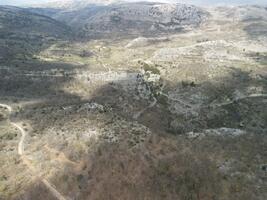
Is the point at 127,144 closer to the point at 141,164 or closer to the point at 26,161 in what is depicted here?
the point at 141,164

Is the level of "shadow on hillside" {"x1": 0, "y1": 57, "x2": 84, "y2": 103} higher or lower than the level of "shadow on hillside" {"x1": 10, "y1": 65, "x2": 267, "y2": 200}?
lower

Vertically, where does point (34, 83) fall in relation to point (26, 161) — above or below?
below

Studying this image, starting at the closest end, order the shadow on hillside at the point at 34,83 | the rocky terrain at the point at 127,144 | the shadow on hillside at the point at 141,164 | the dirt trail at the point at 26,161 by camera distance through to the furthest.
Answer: the dirt trail at the point at 26,161, the shadow on hillside at the point at 141,164, the rocky terrain at the point at 127,144, the shadow on hillside at the point at 34,83

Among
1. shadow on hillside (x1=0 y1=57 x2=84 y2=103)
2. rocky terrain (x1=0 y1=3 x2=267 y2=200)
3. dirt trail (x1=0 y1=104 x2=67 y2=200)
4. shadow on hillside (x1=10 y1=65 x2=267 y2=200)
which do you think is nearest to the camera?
dirt trail (x1=0 y1=104 x2=67 y2=200)

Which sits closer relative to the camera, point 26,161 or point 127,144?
point 26,161

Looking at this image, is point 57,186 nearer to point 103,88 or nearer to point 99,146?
point 99,146

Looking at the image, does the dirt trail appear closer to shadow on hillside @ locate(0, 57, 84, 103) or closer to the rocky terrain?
the rocky terrain

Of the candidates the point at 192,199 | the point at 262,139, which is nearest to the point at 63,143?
the point at 192,199

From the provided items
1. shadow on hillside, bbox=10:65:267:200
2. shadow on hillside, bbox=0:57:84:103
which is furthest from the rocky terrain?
shadow on hillside, bbox=0:57:84:103

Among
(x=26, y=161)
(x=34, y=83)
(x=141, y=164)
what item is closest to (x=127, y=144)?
(x=141, y=164)

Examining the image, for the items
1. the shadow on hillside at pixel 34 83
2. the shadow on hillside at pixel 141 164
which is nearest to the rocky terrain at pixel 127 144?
the shadow on hillside at pixel 141 164

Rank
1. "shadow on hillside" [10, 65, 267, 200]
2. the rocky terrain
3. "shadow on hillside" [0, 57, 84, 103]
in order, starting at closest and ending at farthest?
1. "shadow on hillside" [10, 65, 267, 200]
2. the rocky terrain
3. "shadow on hillside" [0, 57, 84, 103]

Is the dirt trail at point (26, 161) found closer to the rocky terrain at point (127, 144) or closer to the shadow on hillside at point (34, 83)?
the rocky terrain at point (127, 144)
